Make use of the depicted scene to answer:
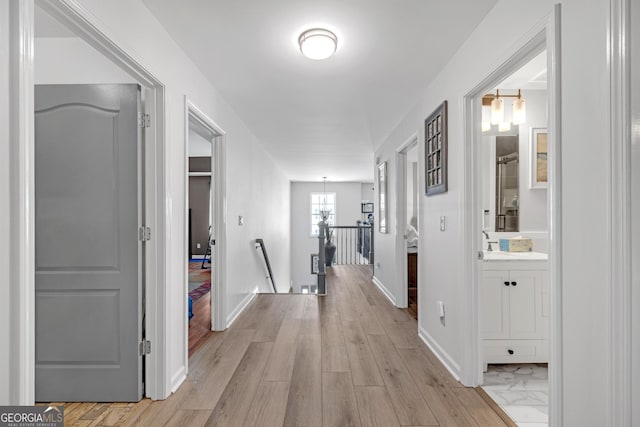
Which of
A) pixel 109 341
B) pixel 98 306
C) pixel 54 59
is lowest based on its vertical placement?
pixel 109 341

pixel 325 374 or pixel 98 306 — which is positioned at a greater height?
pixel 98 306

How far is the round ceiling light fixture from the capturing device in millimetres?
2100

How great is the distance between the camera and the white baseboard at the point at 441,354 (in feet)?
7.84

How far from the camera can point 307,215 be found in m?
10.9

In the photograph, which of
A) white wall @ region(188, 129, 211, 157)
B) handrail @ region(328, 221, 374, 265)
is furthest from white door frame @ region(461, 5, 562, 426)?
handrail @ region(328, 221, 374, 265)

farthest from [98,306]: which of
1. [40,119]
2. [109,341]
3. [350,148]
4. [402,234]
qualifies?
[350,148]

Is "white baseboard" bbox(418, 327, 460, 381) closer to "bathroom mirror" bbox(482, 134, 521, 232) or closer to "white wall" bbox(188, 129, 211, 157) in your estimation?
"bathroom mirror" bbox(482, 134, 521, 232)

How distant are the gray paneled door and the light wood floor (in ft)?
0.76

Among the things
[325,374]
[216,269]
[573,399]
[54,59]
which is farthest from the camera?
[216,269]

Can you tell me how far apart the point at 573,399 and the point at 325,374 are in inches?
61.0

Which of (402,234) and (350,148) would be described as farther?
(350,148)

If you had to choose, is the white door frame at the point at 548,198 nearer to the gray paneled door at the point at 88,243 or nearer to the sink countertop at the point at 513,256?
the sink countertop at the point at 513,256

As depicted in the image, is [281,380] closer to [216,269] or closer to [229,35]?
[216,269]

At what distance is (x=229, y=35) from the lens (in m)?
2.15
